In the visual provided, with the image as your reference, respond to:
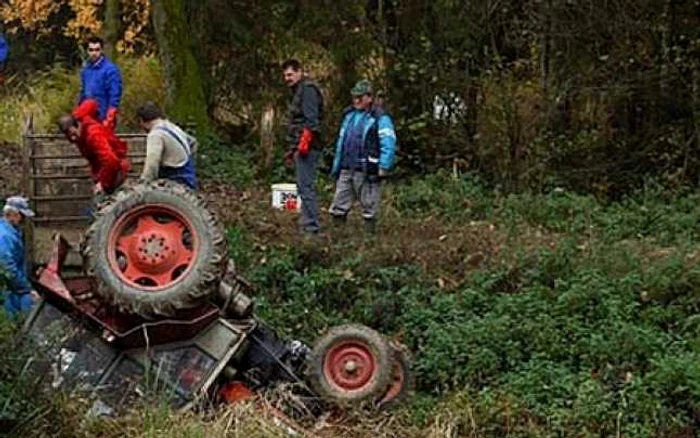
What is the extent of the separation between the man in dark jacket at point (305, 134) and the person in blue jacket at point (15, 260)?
10.8 ft

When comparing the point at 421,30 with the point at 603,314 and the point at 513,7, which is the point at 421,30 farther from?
the point at 603,314

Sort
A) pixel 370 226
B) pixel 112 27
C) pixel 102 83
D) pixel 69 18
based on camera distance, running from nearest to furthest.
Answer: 1. pixel 370 226
2. pixel 102 83
3. pixel 112 27
4. pixel 69 18

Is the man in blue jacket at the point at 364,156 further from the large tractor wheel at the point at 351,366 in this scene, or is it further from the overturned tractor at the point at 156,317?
the overturned tractor at the point at 156,317

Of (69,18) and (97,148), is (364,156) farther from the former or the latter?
(69,18)

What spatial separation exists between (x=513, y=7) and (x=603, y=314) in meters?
10.3

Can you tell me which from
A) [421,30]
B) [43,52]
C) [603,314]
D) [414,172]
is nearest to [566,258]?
[603,314]

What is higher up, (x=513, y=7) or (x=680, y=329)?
(x=513, y=7)

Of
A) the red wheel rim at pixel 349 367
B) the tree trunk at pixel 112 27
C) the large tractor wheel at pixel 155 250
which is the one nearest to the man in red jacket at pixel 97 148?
the large tractor wheel at pixel 155 250

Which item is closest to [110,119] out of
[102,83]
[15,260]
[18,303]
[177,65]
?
[102,83]

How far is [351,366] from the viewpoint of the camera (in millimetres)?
9805

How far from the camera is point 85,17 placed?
30.6 meters

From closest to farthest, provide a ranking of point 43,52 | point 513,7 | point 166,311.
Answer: point 166,311, point 513,7, point 43,52

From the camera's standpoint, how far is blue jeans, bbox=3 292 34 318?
370 inches

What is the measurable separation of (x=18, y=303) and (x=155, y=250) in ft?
3.88
